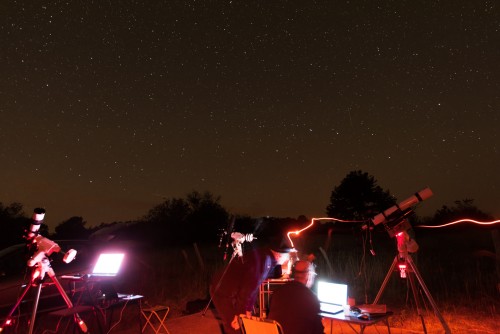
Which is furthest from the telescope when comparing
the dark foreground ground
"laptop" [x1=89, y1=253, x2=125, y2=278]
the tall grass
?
"laptop" [x1=89, y1=253, x2=125, y2=278]

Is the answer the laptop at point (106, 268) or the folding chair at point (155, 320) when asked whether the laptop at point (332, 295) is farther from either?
the laptop at point (106, 268)

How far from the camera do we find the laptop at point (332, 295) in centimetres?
484

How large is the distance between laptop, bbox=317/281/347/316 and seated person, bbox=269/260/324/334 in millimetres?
1111

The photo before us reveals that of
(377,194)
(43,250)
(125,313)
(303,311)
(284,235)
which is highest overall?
(377,194)

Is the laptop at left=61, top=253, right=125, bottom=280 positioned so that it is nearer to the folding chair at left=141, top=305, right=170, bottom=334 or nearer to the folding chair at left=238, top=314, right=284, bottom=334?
the folding chair at left=141, top=305, right=170, bottom=334

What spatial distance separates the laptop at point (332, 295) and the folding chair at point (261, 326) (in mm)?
1410

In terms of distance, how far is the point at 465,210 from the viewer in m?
37.1

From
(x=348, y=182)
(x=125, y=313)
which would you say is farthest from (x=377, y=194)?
(x=125, y=313)

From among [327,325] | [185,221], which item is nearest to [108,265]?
[327,325]

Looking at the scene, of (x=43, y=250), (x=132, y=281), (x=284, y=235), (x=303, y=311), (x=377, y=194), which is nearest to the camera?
(x=303, y=311)

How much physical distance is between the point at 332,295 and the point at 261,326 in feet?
5.91

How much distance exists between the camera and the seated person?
11.8 ft

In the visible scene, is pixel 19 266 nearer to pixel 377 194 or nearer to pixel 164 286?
pixel 164 286

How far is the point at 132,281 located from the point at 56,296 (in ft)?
11.6
